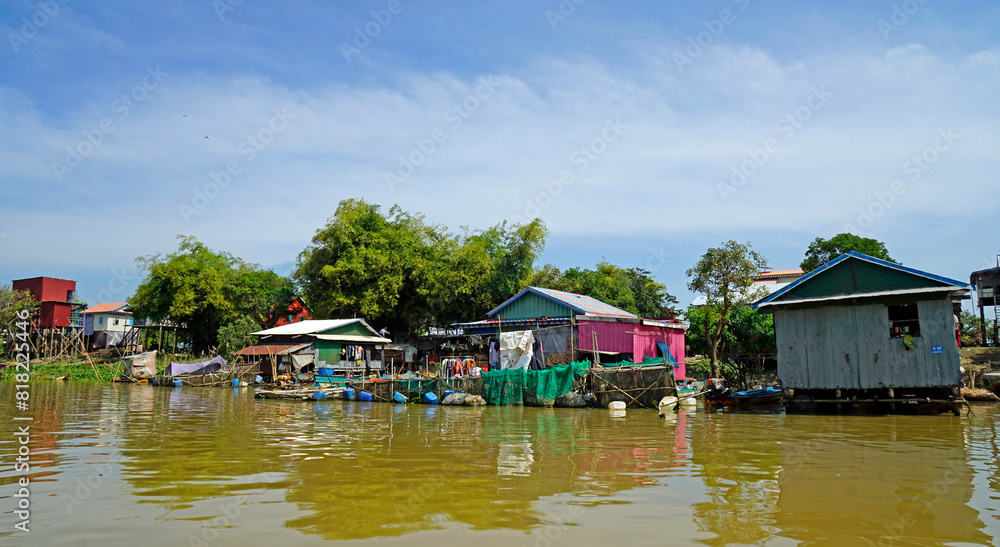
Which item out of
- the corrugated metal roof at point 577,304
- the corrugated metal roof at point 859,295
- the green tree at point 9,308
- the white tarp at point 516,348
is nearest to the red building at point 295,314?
the green tree at point 9,308

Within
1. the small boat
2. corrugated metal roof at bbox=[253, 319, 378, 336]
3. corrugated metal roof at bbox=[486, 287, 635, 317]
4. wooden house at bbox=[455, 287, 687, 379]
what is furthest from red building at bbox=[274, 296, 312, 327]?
the small boat

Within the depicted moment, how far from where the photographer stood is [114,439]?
37.3 feet

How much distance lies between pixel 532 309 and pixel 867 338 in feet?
45.3

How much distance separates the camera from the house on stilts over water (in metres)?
16.6


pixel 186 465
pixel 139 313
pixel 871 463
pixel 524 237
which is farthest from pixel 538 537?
pixel 139 313

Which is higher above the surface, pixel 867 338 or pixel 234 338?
pixel 234 338

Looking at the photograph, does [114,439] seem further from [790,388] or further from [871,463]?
[790,388]

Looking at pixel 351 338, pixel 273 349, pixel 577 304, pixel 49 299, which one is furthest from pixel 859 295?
pixel 49 299

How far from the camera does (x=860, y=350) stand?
17609mm

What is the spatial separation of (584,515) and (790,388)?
1496cm

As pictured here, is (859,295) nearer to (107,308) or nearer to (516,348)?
(516,348)

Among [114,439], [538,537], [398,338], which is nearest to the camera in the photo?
[538,537]

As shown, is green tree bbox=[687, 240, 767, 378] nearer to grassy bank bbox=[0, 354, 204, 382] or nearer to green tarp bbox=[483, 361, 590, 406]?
green tarp bbox=[483, 361, 590, 406]

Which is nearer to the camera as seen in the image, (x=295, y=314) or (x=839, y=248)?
(x=839, y=248)
